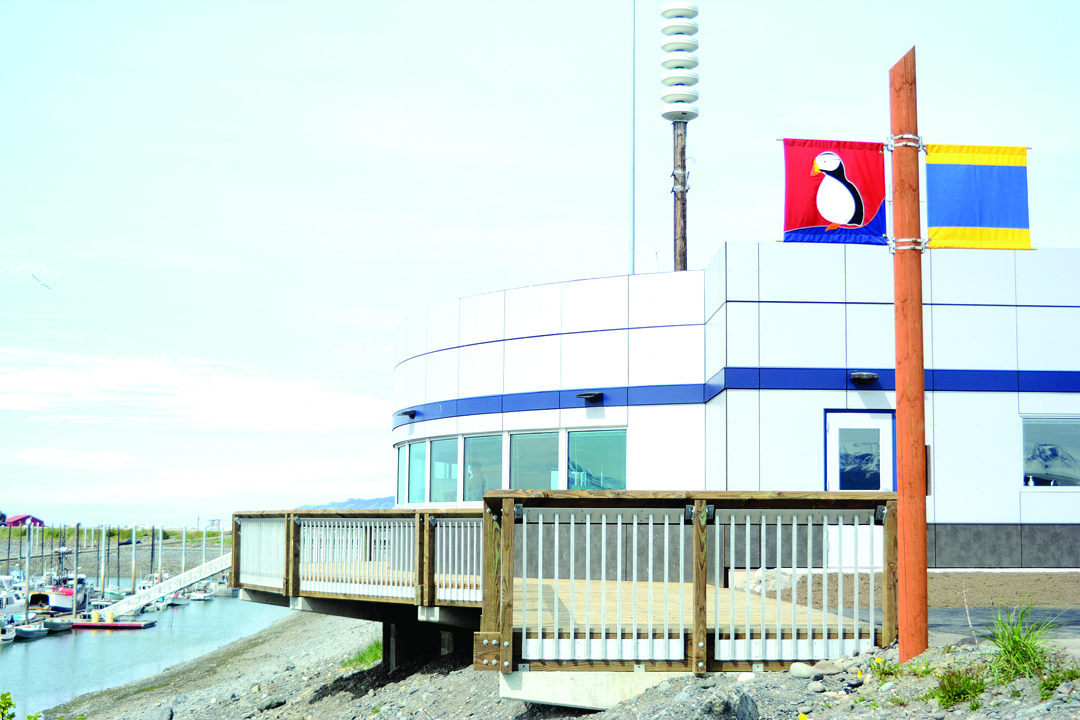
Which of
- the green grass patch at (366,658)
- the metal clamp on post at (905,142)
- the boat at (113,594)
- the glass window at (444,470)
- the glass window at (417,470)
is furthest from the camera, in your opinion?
the boat at (113,594)

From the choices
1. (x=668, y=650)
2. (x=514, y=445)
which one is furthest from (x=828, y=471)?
(x=668, y=650)

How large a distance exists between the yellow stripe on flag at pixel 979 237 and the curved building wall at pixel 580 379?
8307 millimetres

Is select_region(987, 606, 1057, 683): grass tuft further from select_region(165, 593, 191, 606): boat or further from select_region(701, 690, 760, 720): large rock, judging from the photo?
select_region(165, 593, 191, 606): boat

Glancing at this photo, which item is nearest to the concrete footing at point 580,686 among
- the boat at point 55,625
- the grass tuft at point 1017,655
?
the grass tuft at point 1017,655

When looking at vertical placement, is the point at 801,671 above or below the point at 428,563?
below

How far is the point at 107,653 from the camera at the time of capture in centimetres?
4556

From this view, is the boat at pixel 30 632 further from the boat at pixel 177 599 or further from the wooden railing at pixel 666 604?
the wooden railing at pixel 666 604

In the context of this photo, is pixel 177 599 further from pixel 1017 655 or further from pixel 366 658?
pixel 1017 655

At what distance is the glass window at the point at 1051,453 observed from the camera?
15.9 m

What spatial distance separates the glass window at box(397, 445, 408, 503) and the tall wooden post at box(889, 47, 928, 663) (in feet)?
52.1

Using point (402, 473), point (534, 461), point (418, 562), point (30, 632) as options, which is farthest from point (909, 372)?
point (30, 632)

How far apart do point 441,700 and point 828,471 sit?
23.9ft

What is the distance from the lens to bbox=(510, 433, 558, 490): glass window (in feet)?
61.1

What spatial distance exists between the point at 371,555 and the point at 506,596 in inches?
233
